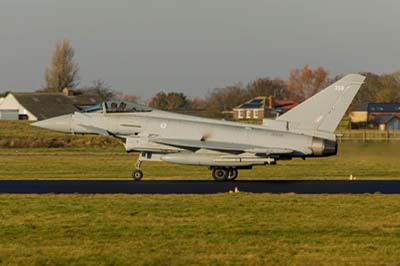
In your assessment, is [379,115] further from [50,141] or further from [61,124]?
[61,124]

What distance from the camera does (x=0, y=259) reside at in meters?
12.1

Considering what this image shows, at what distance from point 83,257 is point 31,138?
171 feet

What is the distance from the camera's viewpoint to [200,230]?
14.7 metres

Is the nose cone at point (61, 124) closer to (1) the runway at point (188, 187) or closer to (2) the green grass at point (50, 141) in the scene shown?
(1) the runway at point (188, 187)

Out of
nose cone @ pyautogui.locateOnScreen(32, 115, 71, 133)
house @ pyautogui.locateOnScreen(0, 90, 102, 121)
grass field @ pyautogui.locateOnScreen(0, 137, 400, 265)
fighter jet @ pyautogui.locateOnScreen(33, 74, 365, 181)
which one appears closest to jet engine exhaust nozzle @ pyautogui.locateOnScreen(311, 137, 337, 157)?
fighter jet @ pyautogui.locateOnScreen(33, 74, 365, 181)

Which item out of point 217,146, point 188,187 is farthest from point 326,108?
point 188,187

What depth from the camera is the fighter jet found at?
26.9 m

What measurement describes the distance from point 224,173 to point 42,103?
78.0 meters

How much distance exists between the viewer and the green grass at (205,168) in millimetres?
32031

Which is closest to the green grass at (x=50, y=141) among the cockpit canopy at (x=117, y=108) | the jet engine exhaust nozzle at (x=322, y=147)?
the cockpit canopy at (x=117, y=108)

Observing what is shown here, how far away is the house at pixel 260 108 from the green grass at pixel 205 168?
62908mm

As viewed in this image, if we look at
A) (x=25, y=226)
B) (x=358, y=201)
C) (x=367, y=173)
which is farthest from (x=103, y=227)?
(x=367, y=173)

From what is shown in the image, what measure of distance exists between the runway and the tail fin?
2.29m

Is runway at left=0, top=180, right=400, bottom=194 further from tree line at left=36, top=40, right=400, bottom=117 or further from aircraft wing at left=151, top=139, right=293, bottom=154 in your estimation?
tree line at left=36, top=40, right=400, bottom=117
